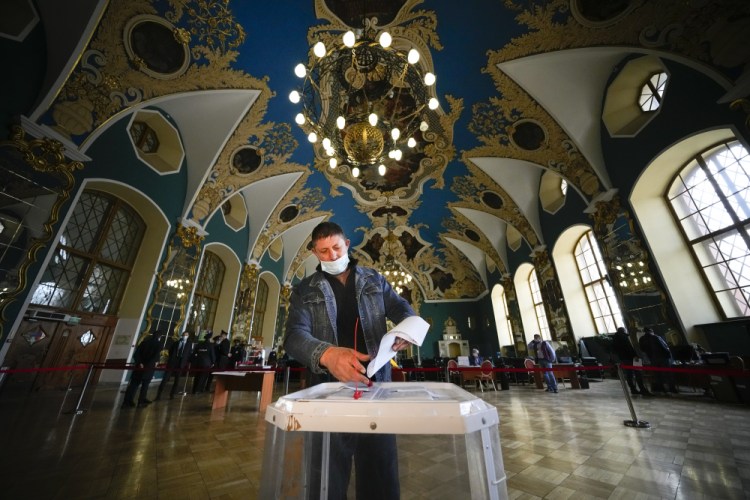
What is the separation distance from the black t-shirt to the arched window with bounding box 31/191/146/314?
7383 millimetres

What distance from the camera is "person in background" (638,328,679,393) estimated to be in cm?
516

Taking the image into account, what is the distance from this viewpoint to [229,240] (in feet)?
31.6

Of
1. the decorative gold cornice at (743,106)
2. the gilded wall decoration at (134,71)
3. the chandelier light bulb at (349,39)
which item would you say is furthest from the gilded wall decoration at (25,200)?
the decorative gold cornice at (743,106)

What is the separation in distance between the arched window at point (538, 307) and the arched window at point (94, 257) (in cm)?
1377

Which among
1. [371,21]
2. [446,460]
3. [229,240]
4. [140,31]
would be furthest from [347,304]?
[229,240]

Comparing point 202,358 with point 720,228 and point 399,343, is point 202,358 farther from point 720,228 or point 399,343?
point 720,228

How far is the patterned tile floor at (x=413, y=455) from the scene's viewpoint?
1.72m

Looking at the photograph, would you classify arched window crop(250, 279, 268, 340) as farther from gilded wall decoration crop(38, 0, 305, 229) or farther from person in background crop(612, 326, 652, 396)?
person in background crop(612, 326, 652, 396)

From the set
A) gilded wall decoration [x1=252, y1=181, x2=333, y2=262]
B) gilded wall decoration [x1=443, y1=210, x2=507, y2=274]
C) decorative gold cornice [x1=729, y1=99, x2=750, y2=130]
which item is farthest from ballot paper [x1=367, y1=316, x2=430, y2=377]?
gilded wall decoration [x1=443, y1=210, x2=507, y2=274]

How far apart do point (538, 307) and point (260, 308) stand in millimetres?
12639

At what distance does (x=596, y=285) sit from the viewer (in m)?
8.46

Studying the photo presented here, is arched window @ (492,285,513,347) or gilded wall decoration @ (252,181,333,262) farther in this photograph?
arched window @ (492,285,513,347)

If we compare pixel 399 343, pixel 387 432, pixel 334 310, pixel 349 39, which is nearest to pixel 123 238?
pixel 349 39

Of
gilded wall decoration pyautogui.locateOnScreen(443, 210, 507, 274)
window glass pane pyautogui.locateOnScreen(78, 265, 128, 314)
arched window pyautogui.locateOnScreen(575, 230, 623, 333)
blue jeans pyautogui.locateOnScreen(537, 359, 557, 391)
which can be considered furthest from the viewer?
gilded wall decoration pyautogui.locateOnScreen(443, 210, 507, 274)
